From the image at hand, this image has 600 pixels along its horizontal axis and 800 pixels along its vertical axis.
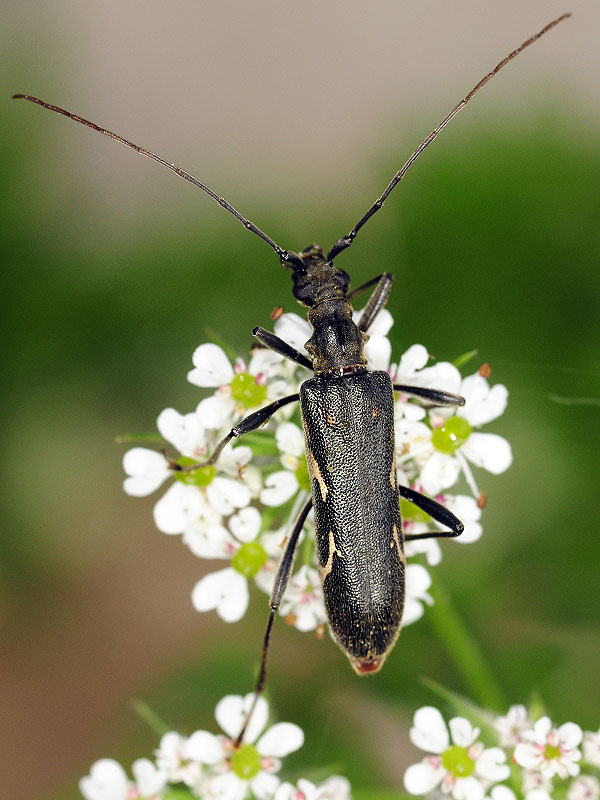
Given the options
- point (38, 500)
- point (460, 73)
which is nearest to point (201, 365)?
point (38, 500)

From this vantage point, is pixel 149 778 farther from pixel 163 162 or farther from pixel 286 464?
pixel 163 162

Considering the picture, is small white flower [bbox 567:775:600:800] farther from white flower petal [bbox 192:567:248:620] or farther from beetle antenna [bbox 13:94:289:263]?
beetle antenna [bbox 13:94:289:263]

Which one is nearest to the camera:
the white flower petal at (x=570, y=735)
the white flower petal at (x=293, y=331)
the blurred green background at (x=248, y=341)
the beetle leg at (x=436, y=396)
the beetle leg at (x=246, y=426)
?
the white flower petal at (x=570, y=735)

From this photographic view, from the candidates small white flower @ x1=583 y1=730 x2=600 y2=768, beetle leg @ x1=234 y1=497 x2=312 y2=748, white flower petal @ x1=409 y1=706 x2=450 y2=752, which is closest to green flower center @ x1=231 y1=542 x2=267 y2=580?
beetle leg @ x1=234 y1=497 x2=312 y2=748

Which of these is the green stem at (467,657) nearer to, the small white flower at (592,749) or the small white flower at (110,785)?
the small white flower at (592,749)

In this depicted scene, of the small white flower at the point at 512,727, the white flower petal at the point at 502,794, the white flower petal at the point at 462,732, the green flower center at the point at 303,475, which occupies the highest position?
the green flower center at the point at 303,475

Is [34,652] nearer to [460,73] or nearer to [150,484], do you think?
[150,484]

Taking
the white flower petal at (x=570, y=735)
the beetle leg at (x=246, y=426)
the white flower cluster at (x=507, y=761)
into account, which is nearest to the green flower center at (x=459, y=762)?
the white flower cluster at (x=507, y=761)
